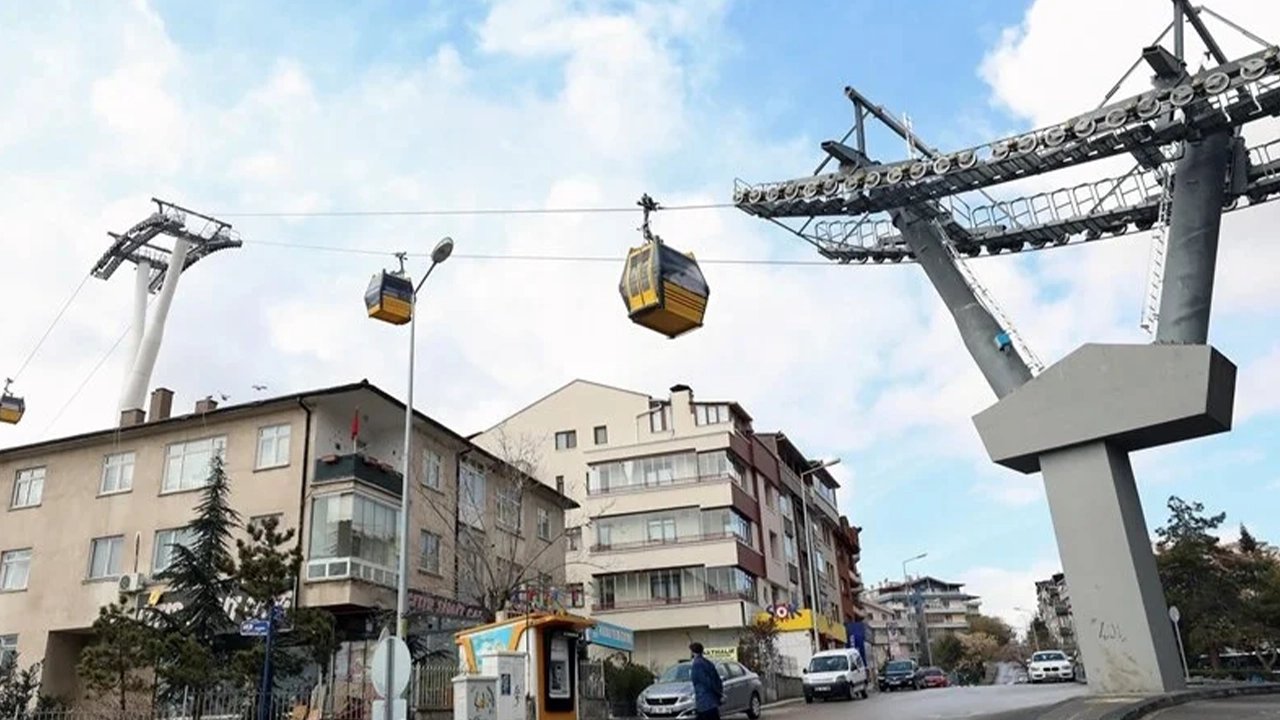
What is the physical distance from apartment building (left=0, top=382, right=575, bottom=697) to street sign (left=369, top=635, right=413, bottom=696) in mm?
14827

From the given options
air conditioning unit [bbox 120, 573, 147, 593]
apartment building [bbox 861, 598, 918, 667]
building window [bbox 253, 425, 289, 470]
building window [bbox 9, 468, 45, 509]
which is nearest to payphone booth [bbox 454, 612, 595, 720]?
building window [bbox 253, 425, 289, 470]

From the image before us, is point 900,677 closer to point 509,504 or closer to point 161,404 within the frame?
point 509,504

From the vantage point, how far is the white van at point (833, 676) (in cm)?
3500

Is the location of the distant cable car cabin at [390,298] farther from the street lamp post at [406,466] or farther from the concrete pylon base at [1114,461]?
the concrete pylon base at [1114,461]

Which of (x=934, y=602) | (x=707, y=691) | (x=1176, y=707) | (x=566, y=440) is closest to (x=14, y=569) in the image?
(x=707, y=691)

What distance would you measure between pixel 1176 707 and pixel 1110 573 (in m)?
2.96

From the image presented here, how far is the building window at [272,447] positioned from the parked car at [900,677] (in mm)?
33693

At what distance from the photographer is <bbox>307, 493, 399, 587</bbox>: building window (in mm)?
27547

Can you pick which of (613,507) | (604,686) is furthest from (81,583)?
(613,507)

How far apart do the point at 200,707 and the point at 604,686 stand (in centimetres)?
1171

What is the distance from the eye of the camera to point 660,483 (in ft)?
171

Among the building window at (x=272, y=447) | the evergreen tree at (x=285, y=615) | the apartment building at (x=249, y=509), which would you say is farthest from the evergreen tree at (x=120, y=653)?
the building window at (x=272, y=447)

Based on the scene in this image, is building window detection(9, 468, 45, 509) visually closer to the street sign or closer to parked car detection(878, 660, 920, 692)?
the street sign

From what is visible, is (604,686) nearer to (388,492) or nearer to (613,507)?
(388,492)
